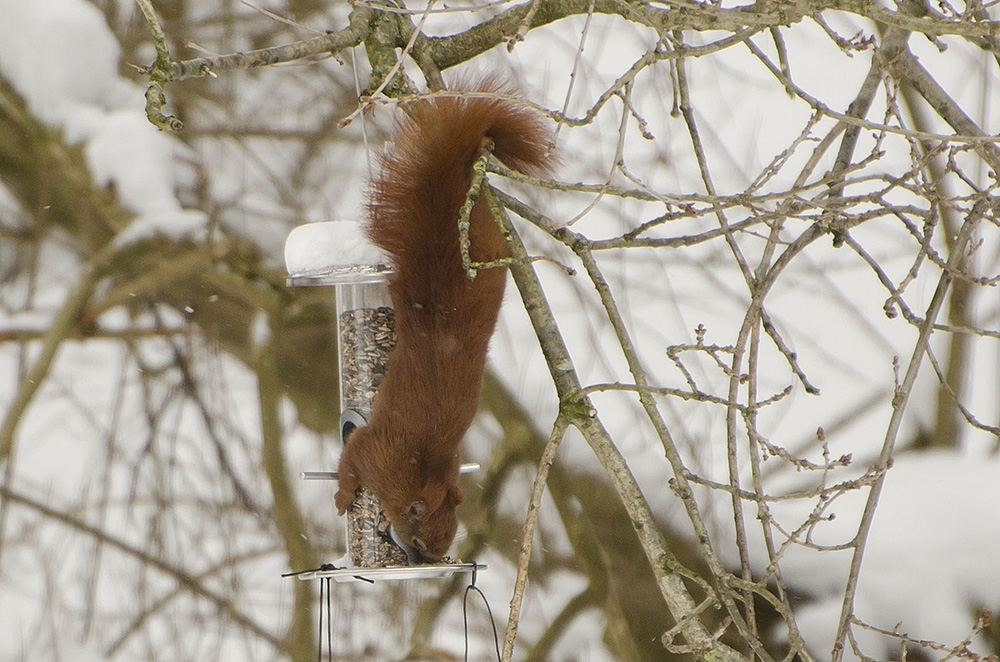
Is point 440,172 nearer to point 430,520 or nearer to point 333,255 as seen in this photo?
point 333,255

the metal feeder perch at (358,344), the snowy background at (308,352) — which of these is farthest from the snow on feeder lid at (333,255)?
the snowy background at (308,352)

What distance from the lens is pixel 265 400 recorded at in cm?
245

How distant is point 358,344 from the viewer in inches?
72.9

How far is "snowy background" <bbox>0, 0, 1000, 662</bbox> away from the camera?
233 centimetres

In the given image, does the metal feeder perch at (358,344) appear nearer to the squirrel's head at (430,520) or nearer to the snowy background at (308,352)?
the squirrel's head at (430,520)

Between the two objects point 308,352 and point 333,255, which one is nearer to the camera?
point 333,255

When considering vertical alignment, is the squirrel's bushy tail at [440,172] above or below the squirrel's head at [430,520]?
above

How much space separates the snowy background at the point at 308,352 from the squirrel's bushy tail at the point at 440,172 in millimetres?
790

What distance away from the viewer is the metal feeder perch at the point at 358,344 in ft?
5.03

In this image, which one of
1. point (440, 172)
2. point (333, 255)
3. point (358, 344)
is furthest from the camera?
point (358, 344)

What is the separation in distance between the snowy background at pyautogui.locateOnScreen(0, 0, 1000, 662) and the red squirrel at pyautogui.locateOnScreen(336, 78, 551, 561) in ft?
2.63

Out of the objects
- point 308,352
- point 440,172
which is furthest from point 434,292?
point 308,352

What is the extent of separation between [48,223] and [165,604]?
1.02m

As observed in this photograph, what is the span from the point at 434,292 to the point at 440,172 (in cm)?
18
